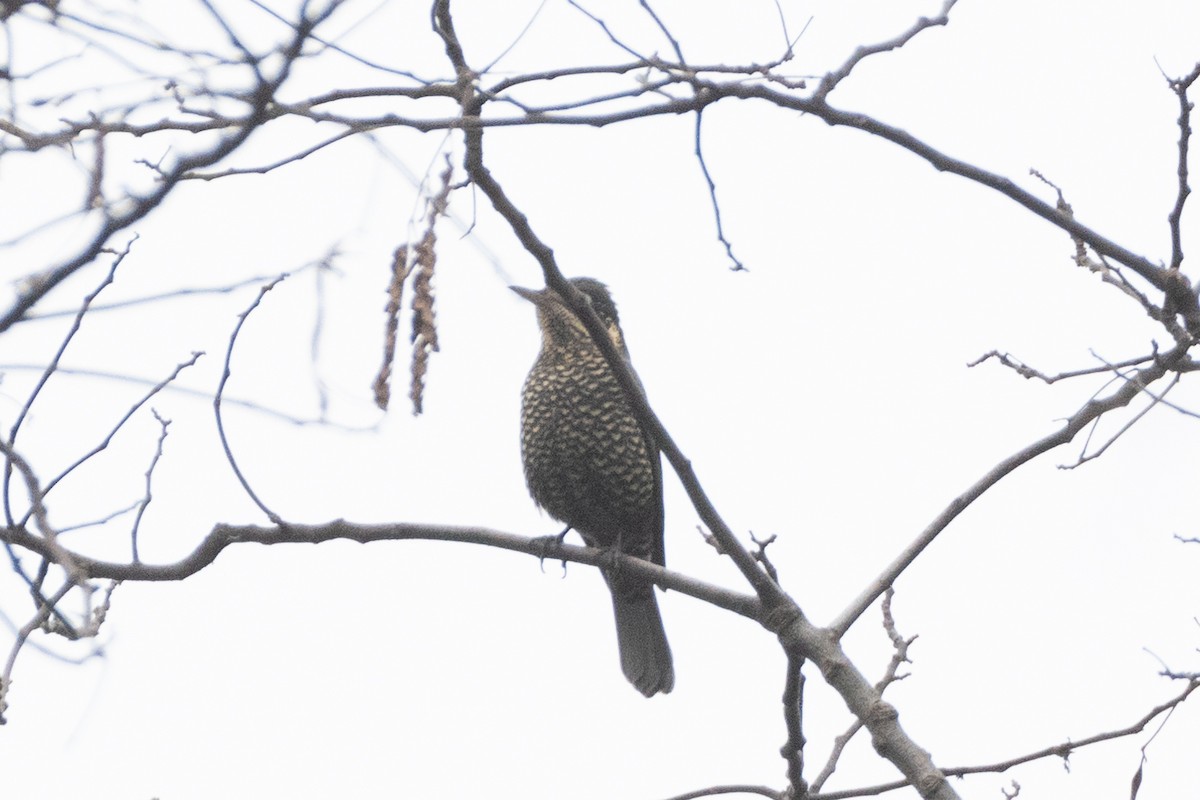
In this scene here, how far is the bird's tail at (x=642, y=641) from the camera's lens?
5.98 metres

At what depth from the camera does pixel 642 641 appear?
602cm

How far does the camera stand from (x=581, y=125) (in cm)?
257

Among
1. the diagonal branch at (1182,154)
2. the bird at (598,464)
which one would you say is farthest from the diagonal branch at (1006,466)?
the bird at (598,464)

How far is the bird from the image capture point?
18.9ft

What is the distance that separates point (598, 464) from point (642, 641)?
2.54 feet

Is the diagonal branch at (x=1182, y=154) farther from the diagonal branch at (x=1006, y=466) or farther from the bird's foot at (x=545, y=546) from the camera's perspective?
the bird's foot at (x=545, y=546)

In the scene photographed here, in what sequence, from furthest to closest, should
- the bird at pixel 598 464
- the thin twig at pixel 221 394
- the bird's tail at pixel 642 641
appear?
1. the bird's tail at pixel 642 641
2. the bird at pixel 598 464
3. the thin twig at pixel 221 394

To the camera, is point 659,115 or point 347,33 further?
point 659,115

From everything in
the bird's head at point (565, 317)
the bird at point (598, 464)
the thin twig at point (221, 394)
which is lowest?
the thin twig at point (221, 394)

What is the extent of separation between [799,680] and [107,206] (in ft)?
6.63

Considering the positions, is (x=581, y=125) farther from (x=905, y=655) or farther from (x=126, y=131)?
(x=905, y=655)

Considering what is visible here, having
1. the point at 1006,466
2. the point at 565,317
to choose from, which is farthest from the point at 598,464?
the point at 1006,466

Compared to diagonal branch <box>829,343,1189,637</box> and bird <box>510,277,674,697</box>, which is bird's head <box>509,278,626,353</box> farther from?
diagonal branch <box>829,343,1189,637</box>

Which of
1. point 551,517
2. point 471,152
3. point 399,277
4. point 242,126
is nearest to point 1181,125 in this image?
point 471,152
